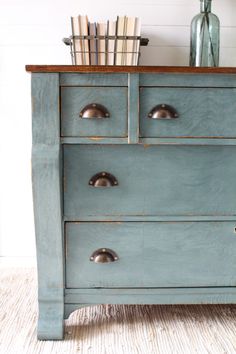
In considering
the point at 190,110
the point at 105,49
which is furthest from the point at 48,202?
the point at 105,49

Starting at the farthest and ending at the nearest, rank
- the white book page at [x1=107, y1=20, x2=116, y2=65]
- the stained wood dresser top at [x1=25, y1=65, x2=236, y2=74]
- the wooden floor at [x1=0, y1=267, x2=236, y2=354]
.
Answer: the white book page at [x1=107, y1=20, x2=116, y2=65] < the wooden floor at [x1=0, y1=267, x2=236, y2=354] < the stained wood dresser top at [x1=25, y1=65, x2=236, y2=74]

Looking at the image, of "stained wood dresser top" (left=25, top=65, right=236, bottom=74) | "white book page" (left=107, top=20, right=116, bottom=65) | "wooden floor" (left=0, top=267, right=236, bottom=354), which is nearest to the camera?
"stained wood dresser top" (left=25, top=65, right=236, bottom=74)

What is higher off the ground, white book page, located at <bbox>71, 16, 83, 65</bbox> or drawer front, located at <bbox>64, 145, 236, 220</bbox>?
white book page, located at <bbox>71, 16, 83, 65</bbox>

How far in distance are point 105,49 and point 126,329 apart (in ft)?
3.47

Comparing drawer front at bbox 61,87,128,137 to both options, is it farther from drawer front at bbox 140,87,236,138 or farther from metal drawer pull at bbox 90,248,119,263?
metal drawer pull at bbox 90,248,119,263

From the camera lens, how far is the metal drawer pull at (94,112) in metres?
1.26

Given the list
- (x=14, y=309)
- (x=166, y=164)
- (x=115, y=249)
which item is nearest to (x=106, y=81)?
(x=166, y=164)

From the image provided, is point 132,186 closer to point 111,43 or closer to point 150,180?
point 150,180

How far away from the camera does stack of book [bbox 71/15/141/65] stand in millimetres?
1530

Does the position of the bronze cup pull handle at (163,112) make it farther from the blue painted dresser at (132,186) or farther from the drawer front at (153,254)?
the drawer front at (153,254)

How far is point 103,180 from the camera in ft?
4.32

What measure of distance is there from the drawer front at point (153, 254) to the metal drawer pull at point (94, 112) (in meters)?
0.37

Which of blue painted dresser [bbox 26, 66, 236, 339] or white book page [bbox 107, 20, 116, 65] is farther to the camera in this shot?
white book page [bbox 107, 20, 116, 65]

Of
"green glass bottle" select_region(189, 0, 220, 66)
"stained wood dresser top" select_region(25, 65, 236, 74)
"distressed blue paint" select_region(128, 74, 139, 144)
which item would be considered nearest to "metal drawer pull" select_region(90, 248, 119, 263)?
"distressed blue paint" select_region(128, 74, 139, 144)
